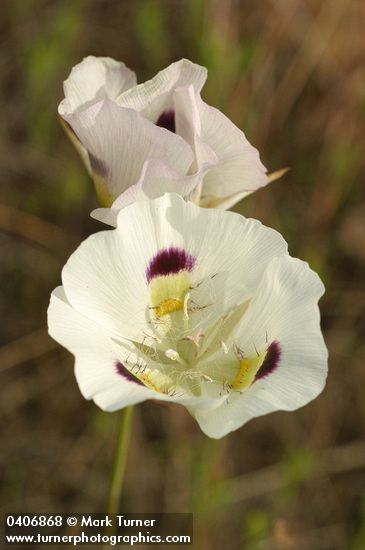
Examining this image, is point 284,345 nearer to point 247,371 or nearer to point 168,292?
point 247,371

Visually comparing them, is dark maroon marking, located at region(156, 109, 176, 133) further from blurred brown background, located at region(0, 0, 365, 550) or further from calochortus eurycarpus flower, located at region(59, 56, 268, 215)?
blurred brown background, located at region(0, 0, 365, 550)

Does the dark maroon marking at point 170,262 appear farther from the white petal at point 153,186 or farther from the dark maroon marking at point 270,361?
the dark maroon marking at point 270,361

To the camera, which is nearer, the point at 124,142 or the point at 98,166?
the point at 124,142

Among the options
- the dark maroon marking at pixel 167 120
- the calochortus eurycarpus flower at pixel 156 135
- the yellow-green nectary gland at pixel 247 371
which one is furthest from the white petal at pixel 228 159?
the yellow-green nectary gland at pixel 247 371

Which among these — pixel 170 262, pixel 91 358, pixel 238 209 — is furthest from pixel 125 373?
pixel 238 209


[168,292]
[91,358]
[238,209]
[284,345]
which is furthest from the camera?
[238,209]

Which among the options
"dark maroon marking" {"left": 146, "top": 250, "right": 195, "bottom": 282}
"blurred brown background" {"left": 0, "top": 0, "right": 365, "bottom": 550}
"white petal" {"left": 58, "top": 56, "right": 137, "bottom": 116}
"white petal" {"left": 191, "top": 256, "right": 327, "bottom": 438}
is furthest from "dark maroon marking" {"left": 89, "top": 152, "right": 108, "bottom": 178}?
"blurred brown background" {"left": 0, "top": 0, "right": 365, "bottom": 550}
